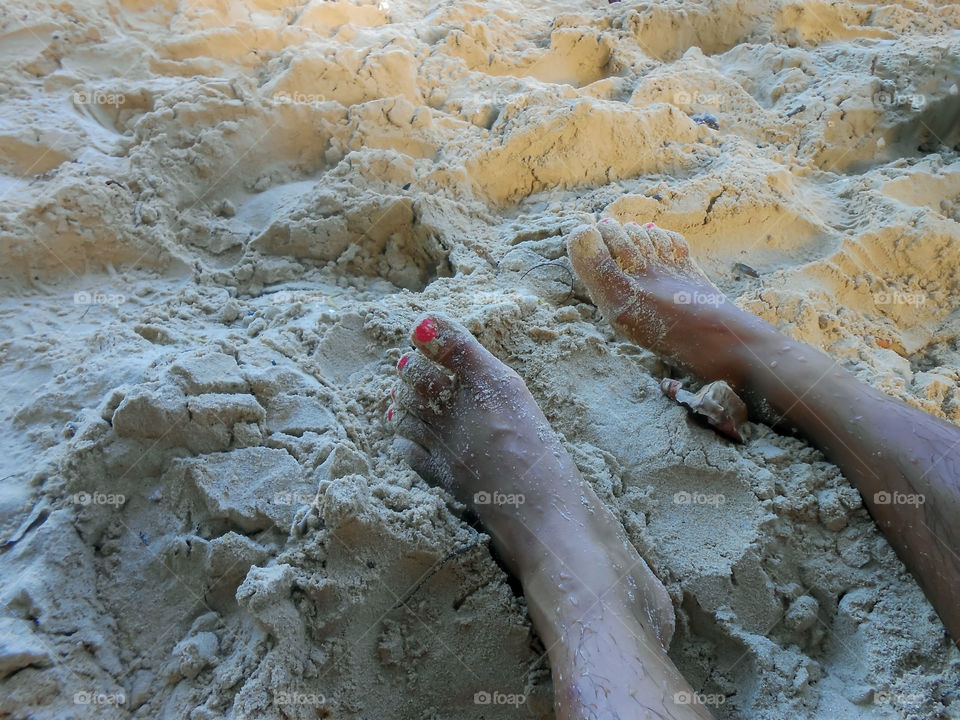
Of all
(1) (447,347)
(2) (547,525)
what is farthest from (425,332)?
(2) (547,525)

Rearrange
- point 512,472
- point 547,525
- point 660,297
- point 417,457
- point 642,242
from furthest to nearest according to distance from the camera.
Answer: point 642,242 → point 660,297 → point 417,457 → point 512,472 → point 547,525

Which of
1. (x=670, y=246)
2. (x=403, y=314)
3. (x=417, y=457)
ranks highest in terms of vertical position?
(x=670, y=246)

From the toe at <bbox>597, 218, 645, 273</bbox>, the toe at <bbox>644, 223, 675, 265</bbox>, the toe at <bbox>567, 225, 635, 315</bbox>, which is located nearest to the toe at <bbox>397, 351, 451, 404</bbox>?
the toe at <bbox>567, 225, 635, 315</bbox>

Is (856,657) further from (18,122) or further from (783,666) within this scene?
(18,122)

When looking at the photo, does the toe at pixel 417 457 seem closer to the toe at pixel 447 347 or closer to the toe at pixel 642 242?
the toe at pixel 447 347

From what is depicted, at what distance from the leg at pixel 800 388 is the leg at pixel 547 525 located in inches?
20.7

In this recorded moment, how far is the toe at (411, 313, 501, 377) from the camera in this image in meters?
1.63

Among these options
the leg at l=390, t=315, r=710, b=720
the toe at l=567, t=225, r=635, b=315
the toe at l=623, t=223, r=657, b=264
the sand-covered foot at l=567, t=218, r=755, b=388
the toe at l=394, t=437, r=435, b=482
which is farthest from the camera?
the toe at l=623, t=223, r=657, b=264

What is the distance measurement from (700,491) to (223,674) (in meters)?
1.10

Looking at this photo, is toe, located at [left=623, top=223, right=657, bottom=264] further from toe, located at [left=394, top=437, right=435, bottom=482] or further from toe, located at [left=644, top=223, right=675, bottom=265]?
toe, located at [left=394, top=437, right=435, bottom=482]

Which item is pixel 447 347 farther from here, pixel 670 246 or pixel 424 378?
pixel 670 246

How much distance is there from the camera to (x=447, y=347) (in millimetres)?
1637

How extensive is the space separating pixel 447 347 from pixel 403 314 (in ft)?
1.10

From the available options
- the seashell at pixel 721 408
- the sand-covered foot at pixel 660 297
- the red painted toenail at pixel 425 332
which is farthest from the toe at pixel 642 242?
the red painted toenail at pixel 425 332
